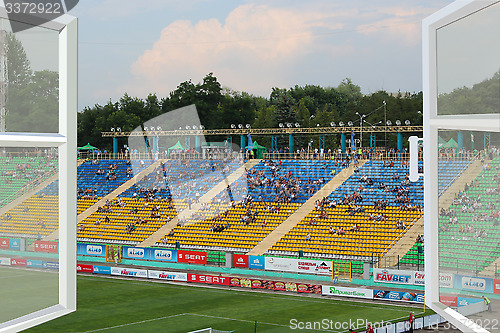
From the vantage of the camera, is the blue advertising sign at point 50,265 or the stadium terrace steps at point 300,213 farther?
the stadium terrace steps at point 300,213

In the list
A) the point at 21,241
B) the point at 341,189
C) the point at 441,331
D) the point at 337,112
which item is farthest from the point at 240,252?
the point at 337,112

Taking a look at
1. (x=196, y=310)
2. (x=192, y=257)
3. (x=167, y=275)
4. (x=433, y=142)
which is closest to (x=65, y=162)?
(x=433, y=142)

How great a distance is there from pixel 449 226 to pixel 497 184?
2.03ft

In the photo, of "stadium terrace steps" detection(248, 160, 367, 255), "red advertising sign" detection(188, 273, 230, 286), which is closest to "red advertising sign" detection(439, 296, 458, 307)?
"red advertising sign" detection(188, 273, 230, 286)

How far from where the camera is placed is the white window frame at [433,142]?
308 centimetres

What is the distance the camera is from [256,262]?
37750 mm

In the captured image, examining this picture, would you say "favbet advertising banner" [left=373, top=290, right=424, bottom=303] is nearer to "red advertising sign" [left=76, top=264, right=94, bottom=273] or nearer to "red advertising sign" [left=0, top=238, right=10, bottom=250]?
"red advertising sign" [left=76, top=264, right=94, bottom=273]

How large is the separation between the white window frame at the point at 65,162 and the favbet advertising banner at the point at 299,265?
3221 centimetres

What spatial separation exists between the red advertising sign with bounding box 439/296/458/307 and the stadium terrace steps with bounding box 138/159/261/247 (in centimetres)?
4187

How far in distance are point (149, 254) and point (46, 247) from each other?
124 feet

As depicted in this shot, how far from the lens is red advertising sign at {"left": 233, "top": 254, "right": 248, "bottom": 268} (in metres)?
38.2

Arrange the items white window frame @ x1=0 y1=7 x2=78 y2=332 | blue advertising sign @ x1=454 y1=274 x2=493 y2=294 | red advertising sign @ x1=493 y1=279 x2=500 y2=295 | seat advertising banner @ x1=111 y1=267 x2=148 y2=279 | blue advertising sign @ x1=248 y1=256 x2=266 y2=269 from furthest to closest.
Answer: seat advertising banner @ x1=111 y1=267 x2=148 y2=279 → blue advertising sign @ x1=248 y1=256 x2=266 y2=269 → white window frame @ x1=0 y1=7 x2=78 y2=332 → blue advertising sign @ x1=454 y1=274 x2=493 y2=294 → red advertising sign @ x1=493 y1=279 x2=500 y2=295

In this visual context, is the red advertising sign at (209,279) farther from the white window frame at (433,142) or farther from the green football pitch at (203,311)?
the white window frame at (433,142)

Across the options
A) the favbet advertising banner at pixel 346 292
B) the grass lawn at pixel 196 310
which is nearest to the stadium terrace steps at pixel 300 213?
the grass lawn at pixel 196 310
